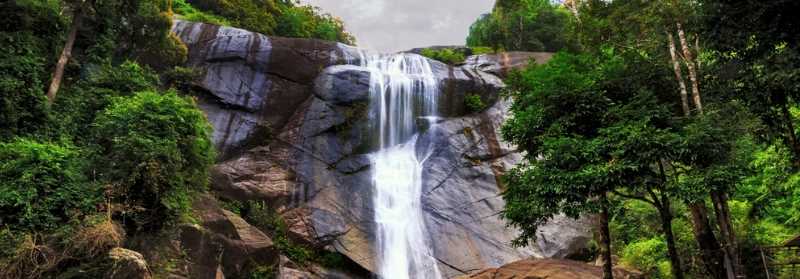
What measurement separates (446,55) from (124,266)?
22.2 meters

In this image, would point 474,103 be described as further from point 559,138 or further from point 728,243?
point 728,243

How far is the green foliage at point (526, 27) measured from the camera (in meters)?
32.5

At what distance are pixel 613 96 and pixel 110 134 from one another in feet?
36.7

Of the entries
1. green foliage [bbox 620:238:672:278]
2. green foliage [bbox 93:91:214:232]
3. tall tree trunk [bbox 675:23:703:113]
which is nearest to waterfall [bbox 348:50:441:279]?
green foliage [bbox 620:238:672:278]

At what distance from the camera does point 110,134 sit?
11.1 metres

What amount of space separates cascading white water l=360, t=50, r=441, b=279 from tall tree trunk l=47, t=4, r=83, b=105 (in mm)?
11020

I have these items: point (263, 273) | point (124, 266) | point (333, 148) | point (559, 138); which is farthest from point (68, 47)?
point (559, 138)

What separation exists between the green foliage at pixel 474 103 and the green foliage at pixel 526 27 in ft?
33.3

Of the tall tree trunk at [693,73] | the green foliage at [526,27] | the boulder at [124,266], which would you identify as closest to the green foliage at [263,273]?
the boulder at [124,266]

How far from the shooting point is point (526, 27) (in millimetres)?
32625

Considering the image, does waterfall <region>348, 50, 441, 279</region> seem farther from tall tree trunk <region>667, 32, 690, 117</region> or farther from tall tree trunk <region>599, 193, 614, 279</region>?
tall tree trunk <region>667, 32, 690, 117</region>

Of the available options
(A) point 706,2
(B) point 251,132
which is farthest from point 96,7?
(A) point 706,2

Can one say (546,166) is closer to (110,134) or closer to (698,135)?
(698,135)

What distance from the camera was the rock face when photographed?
1839 cm
